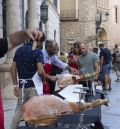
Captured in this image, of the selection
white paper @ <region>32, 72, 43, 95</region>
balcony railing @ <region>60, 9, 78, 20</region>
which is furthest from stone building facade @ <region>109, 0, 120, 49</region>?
white paper @ <region>32, 72, 43, 95</region>

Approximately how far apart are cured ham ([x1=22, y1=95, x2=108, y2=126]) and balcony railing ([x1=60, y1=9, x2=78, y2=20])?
4455 cm

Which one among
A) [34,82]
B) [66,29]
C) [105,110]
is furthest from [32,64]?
[66,29]

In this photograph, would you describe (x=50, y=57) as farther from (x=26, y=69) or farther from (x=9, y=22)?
(x=9, y=22)

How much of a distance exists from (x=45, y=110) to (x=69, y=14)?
147 feet

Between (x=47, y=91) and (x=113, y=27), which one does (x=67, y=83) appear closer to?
(x=47, y=91)

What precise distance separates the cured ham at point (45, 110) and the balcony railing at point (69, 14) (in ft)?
146

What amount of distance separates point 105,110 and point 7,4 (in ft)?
14.5

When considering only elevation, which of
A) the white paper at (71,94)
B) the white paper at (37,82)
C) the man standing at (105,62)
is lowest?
the man standing at (105,62)

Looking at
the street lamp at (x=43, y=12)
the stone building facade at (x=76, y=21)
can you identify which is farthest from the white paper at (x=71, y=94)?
the stone building facade at (x=76, y=21)

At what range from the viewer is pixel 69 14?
1865 inches

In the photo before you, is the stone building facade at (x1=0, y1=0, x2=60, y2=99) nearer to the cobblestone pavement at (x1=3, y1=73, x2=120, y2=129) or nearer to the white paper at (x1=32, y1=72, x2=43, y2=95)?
the cobblestone pavement at (x1=3, y1=73, x2=120, y2=129)

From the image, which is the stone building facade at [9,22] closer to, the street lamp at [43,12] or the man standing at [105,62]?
the man standing at [105,62]

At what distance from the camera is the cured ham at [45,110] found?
2861 millimetres

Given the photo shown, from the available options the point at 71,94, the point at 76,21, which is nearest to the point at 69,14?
the point at 76,21
